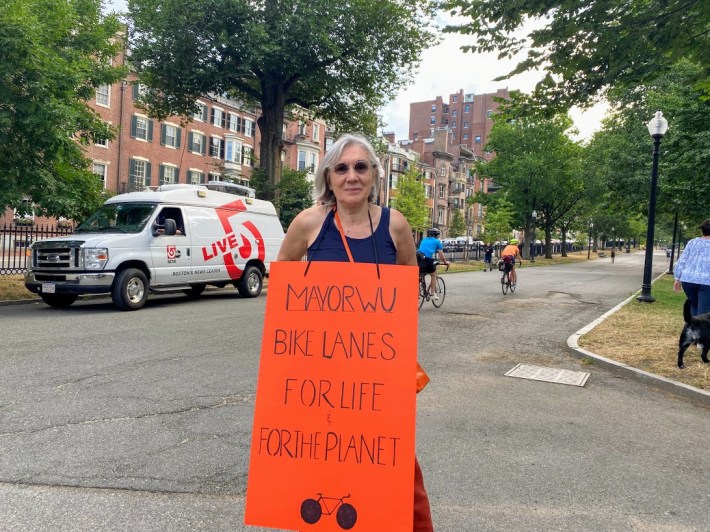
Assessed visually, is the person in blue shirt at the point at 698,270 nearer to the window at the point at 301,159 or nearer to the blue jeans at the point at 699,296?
the blue jeans at the point at 699,296

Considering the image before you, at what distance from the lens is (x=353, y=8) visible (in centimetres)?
2102

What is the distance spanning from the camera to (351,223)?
253cm

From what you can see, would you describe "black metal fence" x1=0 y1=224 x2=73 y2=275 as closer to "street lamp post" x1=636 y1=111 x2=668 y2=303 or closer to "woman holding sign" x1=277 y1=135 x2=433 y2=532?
"woman holding sign" x1=277 y1=135 x2=433 y2=532

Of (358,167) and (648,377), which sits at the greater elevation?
(358,167)

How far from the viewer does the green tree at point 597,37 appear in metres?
6.85

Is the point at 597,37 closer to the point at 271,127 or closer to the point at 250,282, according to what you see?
the point at 250,282

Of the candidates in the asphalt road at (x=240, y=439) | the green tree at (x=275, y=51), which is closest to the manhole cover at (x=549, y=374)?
the asphalt road at (x=240, y=439)

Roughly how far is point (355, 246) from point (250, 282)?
12895 millimetres

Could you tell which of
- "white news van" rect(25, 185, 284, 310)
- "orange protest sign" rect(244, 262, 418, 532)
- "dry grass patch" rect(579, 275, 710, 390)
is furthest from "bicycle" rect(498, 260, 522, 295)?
"orange protest sign" rect(244, 262, 418, 532)

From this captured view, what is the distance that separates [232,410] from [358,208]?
10.2 ft

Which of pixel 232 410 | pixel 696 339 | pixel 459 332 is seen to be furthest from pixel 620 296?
pixel 232 410

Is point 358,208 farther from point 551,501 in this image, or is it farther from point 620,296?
point 620,296

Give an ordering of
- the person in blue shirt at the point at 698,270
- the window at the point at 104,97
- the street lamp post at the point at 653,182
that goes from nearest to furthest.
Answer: the person in blue shirt at the point at 698,270 < the street lamp post at the point at 653,182 < the window at the point at 104,97

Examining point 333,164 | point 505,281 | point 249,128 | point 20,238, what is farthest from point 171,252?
point 249,128
